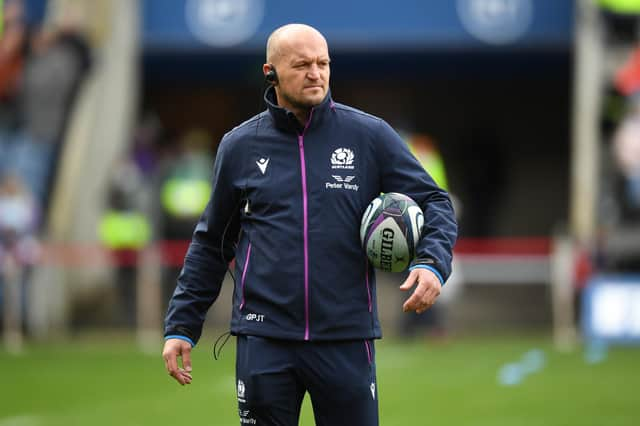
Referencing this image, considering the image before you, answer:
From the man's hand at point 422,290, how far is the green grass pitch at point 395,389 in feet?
13.7

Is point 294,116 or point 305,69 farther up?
point 305,69

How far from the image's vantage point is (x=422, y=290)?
4727 mm

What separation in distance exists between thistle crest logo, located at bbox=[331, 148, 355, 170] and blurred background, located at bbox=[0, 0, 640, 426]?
6.28 metres

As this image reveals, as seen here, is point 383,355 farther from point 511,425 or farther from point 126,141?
point 126,141

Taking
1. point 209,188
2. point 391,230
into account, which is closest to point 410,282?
point 391,230

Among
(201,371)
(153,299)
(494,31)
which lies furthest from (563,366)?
(494,31)

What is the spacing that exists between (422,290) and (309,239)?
492 millimetres

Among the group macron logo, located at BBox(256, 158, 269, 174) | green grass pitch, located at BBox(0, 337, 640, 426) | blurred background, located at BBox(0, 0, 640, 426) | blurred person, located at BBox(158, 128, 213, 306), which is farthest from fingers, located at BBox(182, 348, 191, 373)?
blurred person, located at BBox(158, 128, 213, 306)

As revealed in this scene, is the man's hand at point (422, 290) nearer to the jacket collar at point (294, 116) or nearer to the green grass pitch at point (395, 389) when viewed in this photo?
the jacket collar at point (294, 116)

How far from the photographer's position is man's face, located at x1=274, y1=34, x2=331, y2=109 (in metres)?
4.91

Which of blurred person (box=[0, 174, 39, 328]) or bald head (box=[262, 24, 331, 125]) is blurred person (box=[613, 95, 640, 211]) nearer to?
blurred person (box=[0, 174, 39, 328])

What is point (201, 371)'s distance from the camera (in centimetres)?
1212

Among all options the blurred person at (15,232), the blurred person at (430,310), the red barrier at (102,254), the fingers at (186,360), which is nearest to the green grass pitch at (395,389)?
the blurred person at (430,310)

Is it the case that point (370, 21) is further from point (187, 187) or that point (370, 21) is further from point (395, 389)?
point (395, 389)
